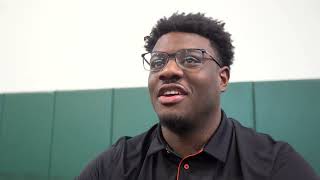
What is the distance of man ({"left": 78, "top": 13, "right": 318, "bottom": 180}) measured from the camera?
0.87m

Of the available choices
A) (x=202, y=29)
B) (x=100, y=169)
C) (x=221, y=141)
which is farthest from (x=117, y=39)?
(x=221, y=141)

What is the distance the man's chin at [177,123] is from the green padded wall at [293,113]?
900mm

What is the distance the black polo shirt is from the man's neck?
0.03 metres

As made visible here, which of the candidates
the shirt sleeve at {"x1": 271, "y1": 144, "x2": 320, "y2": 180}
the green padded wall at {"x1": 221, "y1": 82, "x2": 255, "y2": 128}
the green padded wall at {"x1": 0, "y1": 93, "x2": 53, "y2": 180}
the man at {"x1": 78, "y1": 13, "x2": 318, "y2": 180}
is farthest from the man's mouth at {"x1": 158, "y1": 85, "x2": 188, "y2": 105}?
the green padded wall at {"x1": 0, "y1": 93, "x2": 53, "y2": 180}

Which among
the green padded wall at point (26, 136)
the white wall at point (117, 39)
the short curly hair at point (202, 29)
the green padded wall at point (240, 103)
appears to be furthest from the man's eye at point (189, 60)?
the green padded wall at point (26, 136)

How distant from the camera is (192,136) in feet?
3.19

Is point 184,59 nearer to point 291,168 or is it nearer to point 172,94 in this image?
point 172,94

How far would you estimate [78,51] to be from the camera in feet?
7.92

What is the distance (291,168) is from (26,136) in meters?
2.01

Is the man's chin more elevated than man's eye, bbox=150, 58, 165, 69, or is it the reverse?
man's eye, bbox=150, 58, 165, 69

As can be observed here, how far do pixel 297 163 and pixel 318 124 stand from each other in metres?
0.91

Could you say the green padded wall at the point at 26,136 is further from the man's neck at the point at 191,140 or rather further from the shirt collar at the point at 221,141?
the shirt collar at the point at 221,141

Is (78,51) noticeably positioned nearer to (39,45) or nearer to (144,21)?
(39,45)

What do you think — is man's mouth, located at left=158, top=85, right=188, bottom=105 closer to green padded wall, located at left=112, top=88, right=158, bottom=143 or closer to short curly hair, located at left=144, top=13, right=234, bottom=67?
short curly hair, located at left=144, top=13, right=234, bottom=67
